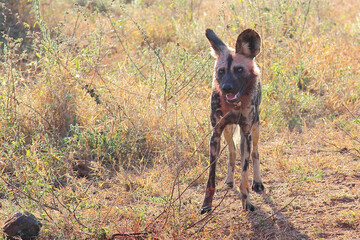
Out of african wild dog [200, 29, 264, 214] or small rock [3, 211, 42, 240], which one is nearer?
small rock [3, 211, 42, 240]

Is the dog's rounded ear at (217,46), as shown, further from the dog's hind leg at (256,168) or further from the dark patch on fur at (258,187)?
the dark patch on fur at (258,187)

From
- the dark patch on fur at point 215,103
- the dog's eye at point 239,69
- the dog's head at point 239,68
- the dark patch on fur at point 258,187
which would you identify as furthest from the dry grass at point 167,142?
the dog's eye at point 239,69

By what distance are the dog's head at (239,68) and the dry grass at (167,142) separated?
24.7 inches

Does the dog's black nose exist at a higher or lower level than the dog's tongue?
higher

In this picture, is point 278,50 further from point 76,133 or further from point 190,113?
point 76,133

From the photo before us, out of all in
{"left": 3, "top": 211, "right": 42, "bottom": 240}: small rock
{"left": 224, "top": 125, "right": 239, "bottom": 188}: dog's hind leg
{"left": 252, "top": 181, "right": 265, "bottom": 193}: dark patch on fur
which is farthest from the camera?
{"left": 224, "top": 125, "right": 239, "bottom": 188}: dog's hind leg

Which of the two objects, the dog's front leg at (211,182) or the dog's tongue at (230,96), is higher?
the dog's tongue at (230,96)

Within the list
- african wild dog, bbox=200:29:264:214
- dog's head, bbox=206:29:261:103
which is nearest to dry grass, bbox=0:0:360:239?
african wild dog, bbox=200:29:264:214

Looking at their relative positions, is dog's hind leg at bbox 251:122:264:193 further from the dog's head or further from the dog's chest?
the dog's head

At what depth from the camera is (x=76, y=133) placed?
5344 mm

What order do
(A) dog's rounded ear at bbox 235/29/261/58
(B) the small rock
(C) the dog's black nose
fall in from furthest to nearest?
1. (A) dog's rounded ear at bbox 235/29/261/58
2. (C) the dog's black nose
3. (B) the small rock

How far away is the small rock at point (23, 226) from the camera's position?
11.9ft

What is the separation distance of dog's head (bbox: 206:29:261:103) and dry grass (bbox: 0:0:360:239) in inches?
24.7

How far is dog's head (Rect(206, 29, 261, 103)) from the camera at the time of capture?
3977 millimetres
